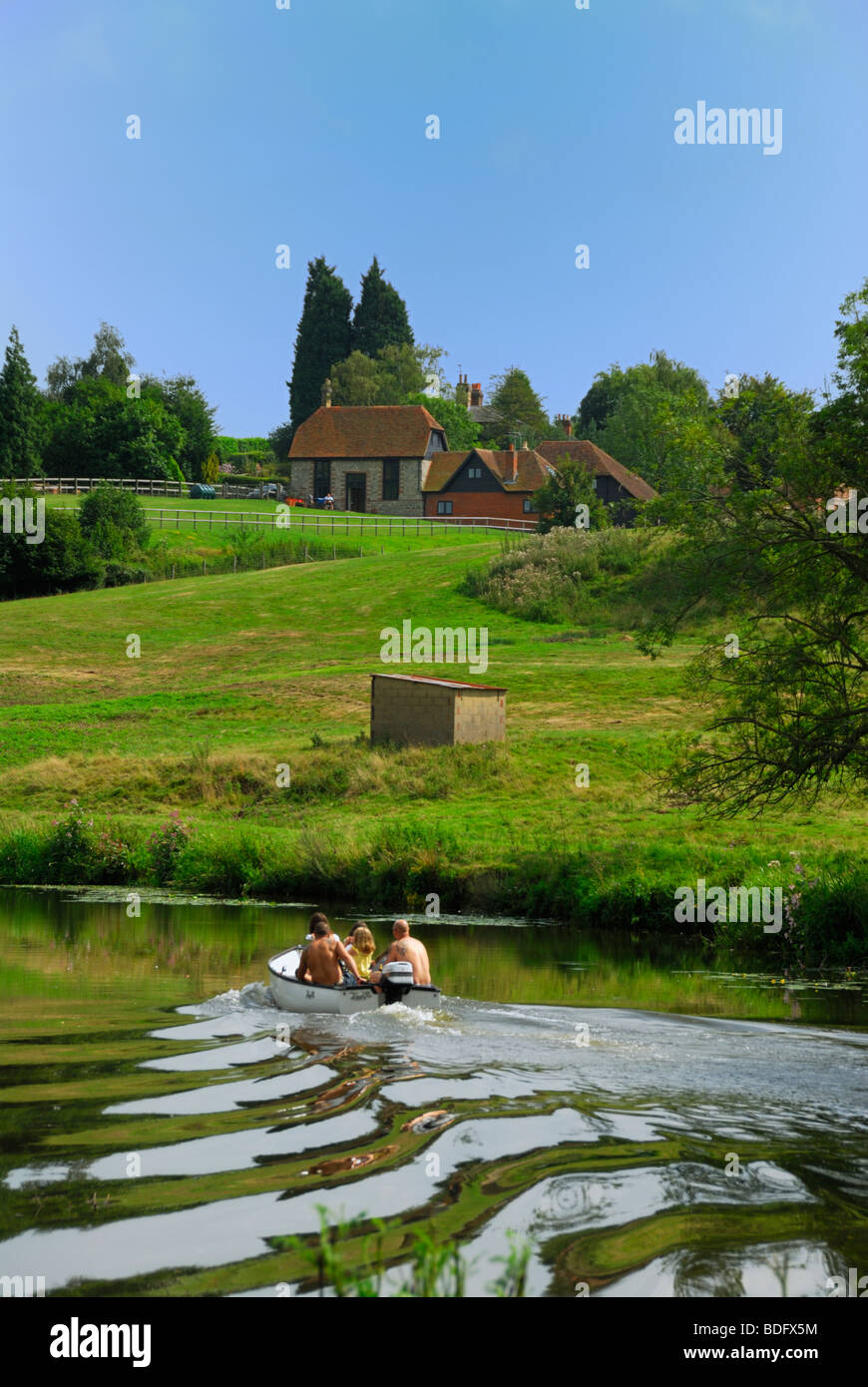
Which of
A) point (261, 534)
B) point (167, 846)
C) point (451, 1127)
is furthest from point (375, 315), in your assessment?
point (451, 1127)

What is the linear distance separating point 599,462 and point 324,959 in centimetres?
8833

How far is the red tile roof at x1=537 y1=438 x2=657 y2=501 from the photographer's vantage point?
3981 inches

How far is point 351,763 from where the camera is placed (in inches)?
1428

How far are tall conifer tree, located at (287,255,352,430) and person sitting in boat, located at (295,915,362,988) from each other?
11583 cm

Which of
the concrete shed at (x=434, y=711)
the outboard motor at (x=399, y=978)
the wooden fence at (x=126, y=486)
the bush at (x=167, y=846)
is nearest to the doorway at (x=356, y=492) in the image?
the wooden fence at (x=126, y=486)

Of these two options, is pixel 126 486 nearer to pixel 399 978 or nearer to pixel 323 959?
pixel 323 959

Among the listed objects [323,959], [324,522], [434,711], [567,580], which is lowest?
[323,959]

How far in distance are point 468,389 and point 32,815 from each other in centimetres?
11904

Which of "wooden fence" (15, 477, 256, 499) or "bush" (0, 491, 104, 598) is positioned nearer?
"bush" (0, 491, 104, 598)

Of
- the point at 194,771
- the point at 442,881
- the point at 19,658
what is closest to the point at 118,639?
the point at 19,658

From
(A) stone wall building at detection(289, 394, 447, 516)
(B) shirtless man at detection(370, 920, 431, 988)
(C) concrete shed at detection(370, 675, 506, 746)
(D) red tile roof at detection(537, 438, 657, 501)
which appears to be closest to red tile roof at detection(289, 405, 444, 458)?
(A) stone wall building at detection(289, 394, 447, 516)

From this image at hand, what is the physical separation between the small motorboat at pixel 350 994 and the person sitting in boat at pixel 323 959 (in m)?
0.12

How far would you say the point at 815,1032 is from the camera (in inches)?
642

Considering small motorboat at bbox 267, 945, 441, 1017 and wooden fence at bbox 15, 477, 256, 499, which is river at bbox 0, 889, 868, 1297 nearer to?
small motorboat at bbox 267, 945, 441, 1017
